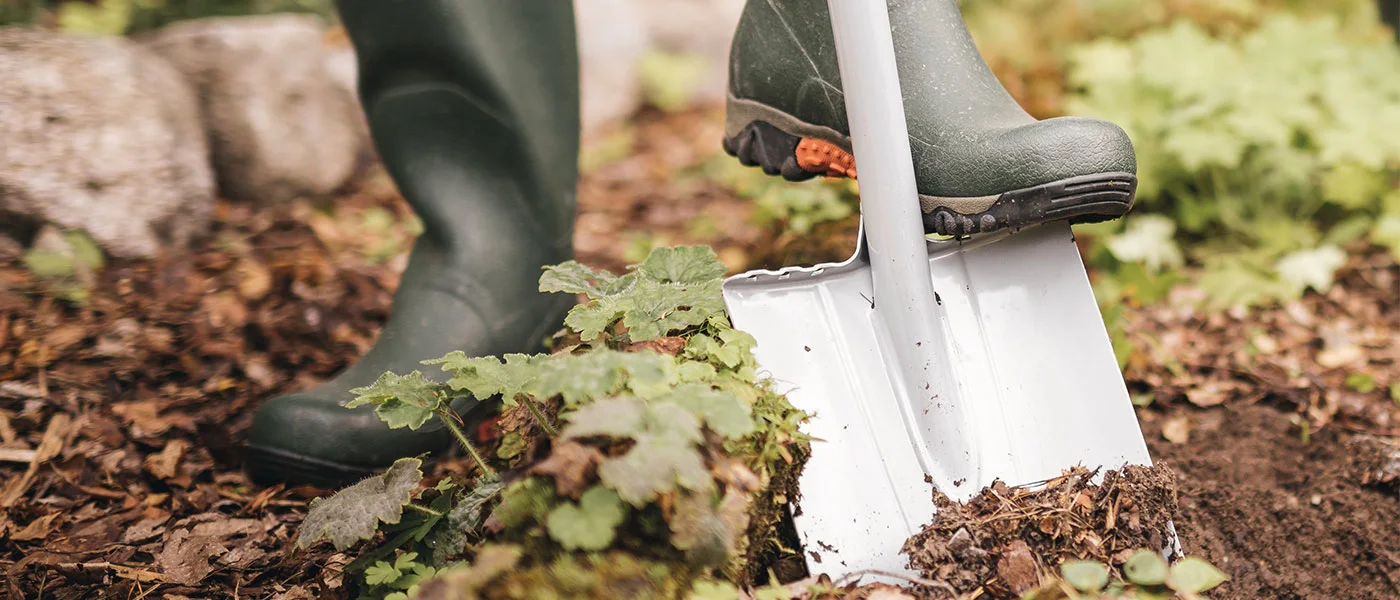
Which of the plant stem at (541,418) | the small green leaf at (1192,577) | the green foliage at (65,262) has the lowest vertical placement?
the small green leaf at (1192,577)

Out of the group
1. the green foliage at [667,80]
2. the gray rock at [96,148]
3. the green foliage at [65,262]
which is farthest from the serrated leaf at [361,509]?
the green foliage at [667,80]

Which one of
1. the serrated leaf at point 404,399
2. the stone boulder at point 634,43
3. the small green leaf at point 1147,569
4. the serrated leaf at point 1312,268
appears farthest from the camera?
the stone boulder at point 634,43

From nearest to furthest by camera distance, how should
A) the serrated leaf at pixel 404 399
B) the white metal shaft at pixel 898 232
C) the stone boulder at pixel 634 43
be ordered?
1. the serrated leaf at pixel 404 399
2. the white metal shaft at pixel 898 232
3. the stone boulder at pixel 634 43

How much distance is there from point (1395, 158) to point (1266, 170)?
1.10 ft

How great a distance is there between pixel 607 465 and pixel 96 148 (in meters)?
1.73

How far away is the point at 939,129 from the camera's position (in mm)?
1229

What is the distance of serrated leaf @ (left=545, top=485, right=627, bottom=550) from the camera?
86 centimetres

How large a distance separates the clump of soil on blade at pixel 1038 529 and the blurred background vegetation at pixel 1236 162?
0.84 m

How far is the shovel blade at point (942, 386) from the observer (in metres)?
1.12

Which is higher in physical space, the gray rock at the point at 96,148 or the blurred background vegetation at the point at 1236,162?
the gray rock at the point at 96,148

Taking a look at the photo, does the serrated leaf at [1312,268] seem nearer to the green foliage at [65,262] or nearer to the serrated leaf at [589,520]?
the serrated leaf at [589,520]

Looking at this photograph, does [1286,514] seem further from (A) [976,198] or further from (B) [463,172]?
(B) [463,172]

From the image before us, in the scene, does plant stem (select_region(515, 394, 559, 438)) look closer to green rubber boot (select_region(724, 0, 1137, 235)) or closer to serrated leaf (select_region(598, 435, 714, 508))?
serrated leaf (select_region(598, 435, 714, 508))

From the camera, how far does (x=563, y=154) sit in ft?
5.35
